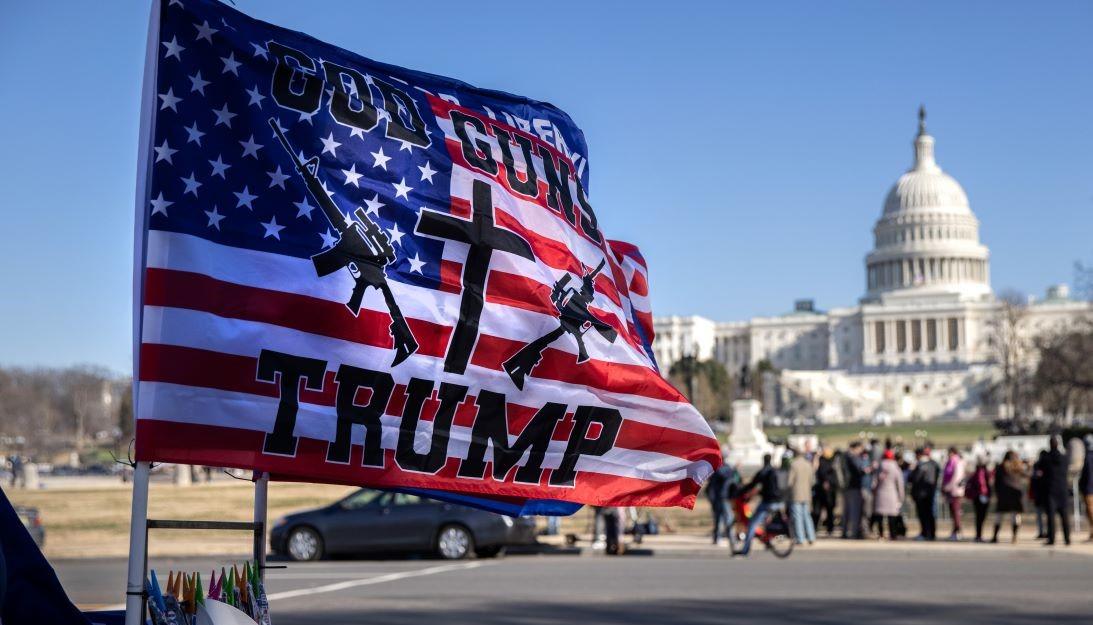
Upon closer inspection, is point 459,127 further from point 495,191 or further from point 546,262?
point 546,262

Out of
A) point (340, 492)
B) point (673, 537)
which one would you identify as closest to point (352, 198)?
point (673, 537)

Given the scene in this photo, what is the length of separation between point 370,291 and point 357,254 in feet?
0.41

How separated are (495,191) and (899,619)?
8967 mm

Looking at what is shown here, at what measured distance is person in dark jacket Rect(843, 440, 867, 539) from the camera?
1005 inches

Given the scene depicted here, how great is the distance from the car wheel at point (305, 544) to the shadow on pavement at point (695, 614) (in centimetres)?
776

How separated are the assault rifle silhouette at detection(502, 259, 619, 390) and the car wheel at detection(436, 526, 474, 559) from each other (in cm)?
1670

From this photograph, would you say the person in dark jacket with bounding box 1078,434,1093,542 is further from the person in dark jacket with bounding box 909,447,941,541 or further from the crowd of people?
the person in dark jacket with bounding box 909,447,941,541

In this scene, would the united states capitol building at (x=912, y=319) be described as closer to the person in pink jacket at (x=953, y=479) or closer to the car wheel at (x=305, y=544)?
the person in pink jacket at (x=953, y=479)

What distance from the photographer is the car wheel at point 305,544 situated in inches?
880

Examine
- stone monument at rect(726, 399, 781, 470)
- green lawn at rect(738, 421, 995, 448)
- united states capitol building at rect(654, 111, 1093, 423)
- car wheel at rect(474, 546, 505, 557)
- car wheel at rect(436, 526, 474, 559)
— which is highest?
united states capitol building at rect(654, 111, 1093, 423)

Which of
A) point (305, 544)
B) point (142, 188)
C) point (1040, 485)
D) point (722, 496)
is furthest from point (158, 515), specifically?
point (142, 188)

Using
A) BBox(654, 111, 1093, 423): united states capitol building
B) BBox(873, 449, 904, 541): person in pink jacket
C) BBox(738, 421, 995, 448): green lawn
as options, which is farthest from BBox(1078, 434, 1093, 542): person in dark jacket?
BBox(654, 111, 1093, 423): united states capitol building

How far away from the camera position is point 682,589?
53.9 ft

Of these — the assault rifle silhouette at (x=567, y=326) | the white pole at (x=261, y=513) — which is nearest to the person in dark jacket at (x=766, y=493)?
the assault rifle silhouette at (x=567, y=326)
